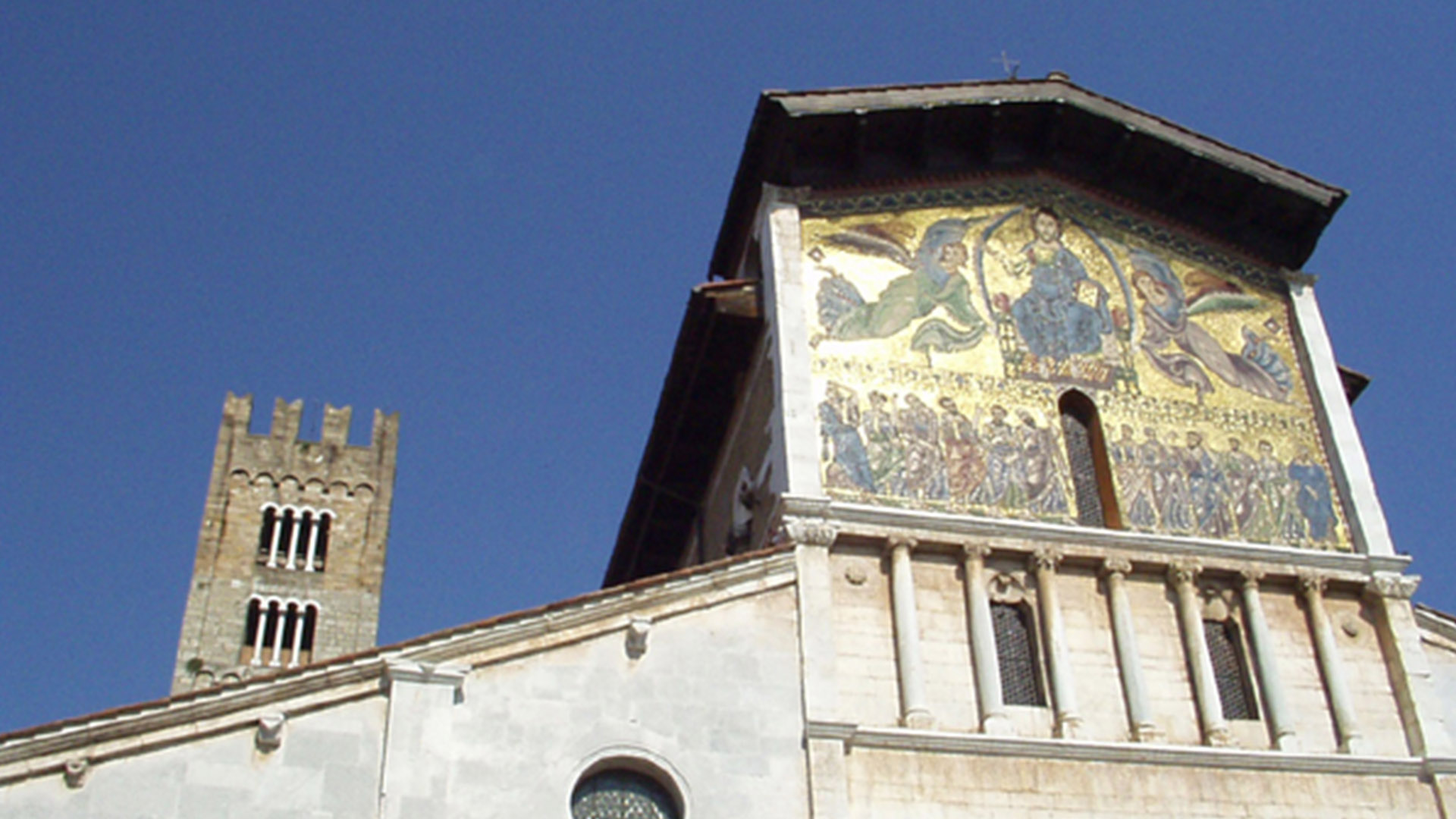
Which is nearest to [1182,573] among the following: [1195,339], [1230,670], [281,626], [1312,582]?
[1230,670]

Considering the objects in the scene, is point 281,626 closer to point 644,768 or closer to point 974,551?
point 974,551

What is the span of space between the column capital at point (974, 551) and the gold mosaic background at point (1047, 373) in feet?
1.94

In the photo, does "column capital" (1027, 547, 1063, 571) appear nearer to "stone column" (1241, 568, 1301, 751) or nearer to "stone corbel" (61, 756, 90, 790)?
"stone column" (1241, 568, 1301, 751)

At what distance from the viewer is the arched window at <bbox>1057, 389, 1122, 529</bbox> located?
1666 centimetres

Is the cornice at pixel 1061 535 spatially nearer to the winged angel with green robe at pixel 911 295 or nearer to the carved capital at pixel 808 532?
the carved capital at pixel 808 532

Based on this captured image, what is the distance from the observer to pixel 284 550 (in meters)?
59.3

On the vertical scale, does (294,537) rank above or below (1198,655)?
above

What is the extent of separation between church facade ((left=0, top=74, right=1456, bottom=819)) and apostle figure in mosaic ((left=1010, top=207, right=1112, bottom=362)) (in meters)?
0.05

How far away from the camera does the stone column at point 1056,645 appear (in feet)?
48.1

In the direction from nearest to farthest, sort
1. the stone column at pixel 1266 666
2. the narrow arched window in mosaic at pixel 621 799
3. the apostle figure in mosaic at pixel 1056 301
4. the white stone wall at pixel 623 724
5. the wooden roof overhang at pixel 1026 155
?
1. the white stone wall at pixel 623 724
2. the narrow arched window in mosaic at pixel 621 799
3. the stone column at pixel 1266 666
4. the apostle figure in mosaic at pixel 1056 301
5. the wooden roof overhang at pixel 1026 155

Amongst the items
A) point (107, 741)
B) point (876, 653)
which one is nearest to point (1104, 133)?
point (876, 653)

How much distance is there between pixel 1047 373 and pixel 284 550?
154ft

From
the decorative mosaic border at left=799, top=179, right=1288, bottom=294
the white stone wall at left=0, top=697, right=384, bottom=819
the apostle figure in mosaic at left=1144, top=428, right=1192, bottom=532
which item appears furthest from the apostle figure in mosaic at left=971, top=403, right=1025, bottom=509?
the white stone wall at left=0, top=697, right=384, bottom=819

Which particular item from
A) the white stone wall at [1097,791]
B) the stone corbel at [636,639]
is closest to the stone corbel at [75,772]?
the stone corbel at [636,639]
